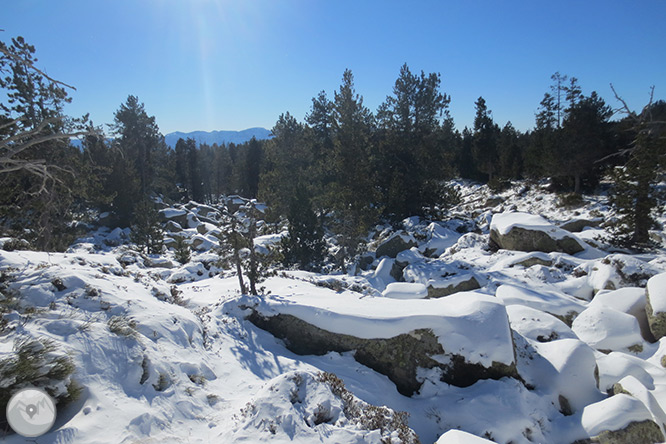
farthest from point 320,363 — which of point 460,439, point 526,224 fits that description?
point 526,224

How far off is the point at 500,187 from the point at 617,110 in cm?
2627

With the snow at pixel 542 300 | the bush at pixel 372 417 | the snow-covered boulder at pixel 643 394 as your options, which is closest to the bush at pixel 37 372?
the bush at pixel 372 417

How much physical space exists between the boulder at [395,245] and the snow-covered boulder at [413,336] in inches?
492

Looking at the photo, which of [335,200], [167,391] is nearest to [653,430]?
[167,391]

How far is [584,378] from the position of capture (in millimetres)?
6918

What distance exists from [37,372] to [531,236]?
20.4 m

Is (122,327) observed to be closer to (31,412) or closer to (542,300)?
(31,412)

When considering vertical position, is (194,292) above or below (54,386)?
below

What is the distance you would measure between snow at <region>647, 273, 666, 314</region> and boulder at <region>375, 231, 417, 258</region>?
12462 millimetres

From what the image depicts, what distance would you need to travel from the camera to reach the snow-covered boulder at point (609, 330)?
8.80 metres

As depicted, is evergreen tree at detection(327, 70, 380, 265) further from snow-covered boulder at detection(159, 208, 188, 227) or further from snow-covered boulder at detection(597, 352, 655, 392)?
snow-covered boulder at detection(159, 208, 188, 227)

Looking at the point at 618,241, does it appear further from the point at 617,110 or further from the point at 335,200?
the point at 335,200

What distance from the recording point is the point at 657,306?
29.8ft

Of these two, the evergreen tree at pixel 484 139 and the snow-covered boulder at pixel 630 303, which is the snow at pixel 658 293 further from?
the evergreen tree at pixel 484 139
